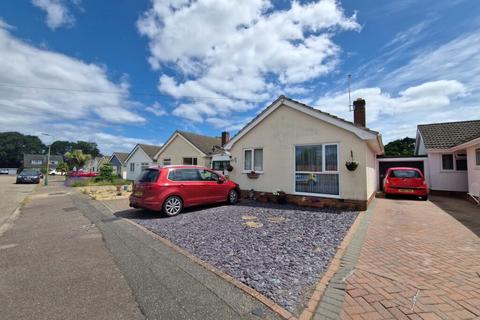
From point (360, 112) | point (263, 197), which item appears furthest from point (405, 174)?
point (263, 197)

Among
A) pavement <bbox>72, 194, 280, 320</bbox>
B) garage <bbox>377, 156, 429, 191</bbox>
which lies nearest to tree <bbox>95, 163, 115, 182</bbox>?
pavement <bbox>72, 194, 280, 320</bbox>

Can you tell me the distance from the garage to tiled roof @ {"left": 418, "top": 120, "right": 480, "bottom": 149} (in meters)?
1.30

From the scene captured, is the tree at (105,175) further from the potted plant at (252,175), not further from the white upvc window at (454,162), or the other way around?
the white upvc window at (454,162)

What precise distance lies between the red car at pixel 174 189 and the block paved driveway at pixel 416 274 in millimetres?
5630

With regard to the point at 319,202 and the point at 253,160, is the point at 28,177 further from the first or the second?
the point at 319,202

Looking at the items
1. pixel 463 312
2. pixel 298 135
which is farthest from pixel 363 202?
pixel 463 312

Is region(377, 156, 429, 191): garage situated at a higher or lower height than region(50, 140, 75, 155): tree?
lower

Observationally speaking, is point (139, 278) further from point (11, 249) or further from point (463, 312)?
point (463, 312)

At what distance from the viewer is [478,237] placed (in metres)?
5.18

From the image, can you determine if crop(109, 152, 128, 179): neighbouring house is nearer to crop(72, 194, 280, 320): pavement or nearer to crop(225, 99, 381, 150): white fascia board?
crop(225, 99, 381, 150): white fascia board

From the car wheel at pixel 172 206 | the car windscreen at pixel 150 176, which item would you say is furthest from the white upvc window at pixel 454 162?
the car windscreen at pixel 150 176

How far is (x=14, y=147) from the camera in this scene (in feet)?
287

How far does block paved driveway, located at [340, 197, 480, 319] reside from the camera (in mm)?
2598

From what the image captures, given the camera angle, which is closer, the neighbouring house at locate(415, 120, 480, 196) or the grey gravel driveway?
the grey gravel driveway
